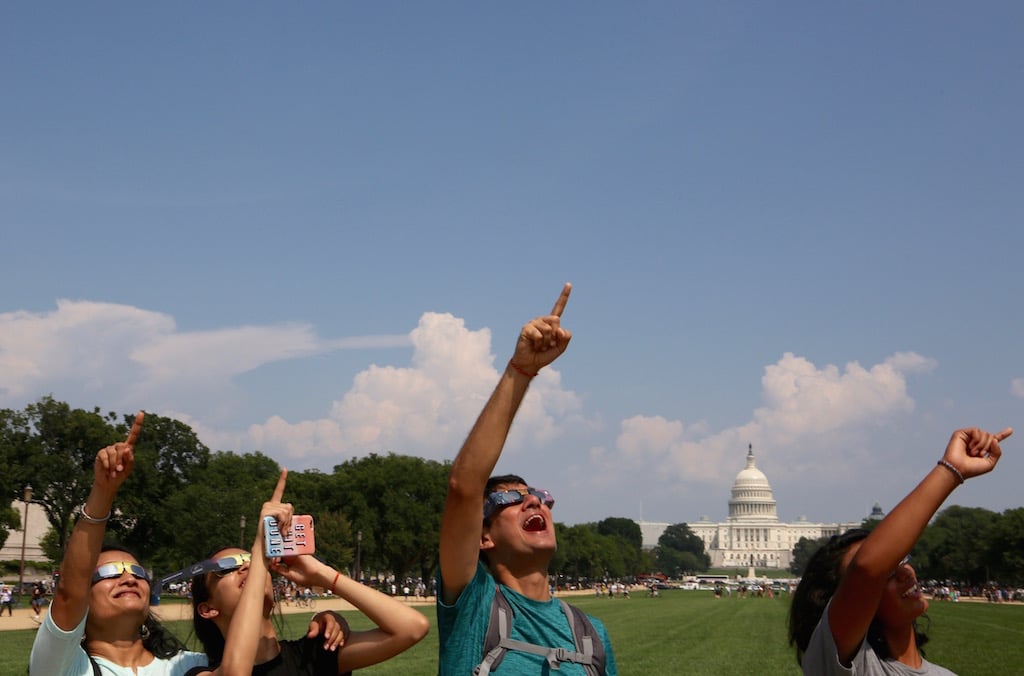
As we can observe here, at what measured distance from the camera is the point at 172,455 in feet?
239

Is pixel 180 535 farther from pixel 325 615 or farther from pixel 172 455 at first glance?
pixel 325 615

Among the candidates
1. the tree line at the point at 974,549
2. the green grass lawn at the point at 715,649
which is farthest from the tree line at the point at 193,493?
the tree line at the point at 974,549

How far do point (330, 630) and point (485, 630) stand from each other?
76cm

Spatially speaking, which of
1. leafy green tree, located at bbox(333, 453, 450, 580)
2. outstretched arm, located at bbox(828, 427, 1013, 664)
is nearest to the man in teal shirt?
outstretched arm, located at bbox(828, 427, 1013, 664)

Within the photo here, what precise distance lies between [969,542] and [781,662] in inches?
4061

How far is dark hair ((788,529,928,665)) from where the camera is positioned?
4953mm

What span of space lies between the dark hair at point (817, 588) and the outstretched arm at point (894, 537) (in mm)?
673

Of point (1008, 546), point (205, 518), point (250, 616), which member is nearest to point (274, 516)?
point (250, 616)

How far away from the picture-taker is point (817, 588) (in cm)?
499

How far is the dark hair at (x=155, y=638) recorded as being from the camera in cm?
572

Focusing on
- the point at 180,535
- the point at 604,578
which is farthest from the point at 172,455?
the point at 604,578

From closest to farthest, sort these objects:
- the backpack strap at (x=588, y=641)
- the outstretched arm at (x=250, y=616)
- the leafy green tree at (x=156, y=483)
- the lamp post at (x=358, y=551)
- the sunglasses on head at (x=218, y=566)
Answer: the outstretched arm at (x=250, y=616), the backpack strap at (x=588, y=641), the sunglasses on head at (x=218, y=566), the leafy green tree at (x=156, y=483), the lamp post at (x=358, y=551)

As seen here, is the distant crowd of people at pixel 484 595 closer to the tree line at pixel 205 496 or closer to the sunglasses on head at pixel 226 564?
the sunglasses on head at pixel 226 564

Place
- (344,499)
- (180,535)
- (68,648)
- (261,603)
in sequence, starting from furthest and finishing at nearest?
(344,499)
(180,535)
(68,648)
(261,603)
